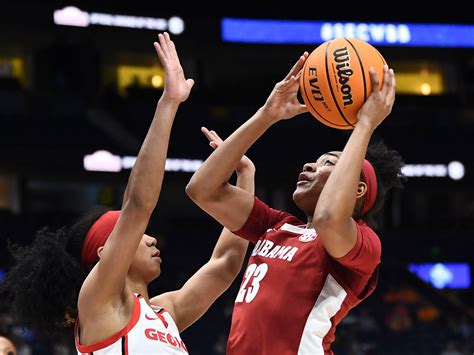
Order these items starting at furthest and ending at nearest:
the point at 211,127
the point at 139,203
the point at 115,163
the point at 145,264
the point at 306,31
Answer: the point at 306,31 → the point at 211,127 → the point at 115,163 → the point at 145,264 → the point at 139,203

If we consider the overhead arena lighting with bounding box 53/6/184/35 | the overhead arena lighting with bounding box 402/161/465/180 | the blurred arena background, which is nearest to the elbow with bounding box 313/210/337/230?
the blurred arena background

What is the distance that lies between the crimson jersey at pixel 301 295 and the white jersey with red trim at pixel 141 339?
10.6 inches

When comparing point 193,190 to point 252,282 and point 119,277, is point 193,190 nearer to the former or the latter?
point 252,282

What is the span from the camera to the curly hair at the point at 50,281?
2908mm

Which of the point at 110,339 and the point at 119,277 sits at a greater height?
the point at 119,277

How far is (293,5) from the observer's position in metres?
14.7

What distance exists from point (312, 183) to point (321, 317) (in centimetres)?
50

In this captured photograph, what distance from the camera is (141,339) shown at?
272 cm

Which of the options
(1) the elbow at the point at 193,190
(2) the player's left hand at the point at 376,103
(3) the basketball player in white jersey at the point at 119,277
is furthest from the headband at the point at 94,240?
(2) the player's left hand at the point at 376,103

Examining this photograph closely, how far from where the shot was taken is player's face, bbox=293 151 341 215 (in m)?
3.07

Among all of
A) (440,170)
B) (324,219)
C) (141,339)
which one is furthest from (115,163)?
(324,219)

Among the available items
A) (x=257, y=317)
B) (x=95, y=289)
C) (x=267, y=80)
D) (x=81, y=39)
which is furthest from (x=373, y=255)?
(x=267, y=80)

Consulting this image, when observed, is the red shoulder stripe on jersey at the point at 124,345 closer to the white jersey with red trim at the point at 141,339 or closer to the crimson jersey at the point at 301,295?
the white jersey with red trim at the point at 141,339

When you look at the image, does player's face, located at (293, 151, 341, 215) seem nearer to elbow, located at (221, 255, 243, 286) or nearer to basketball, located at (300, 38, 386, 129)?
basketball, located at (300, 38, 386, 129)
